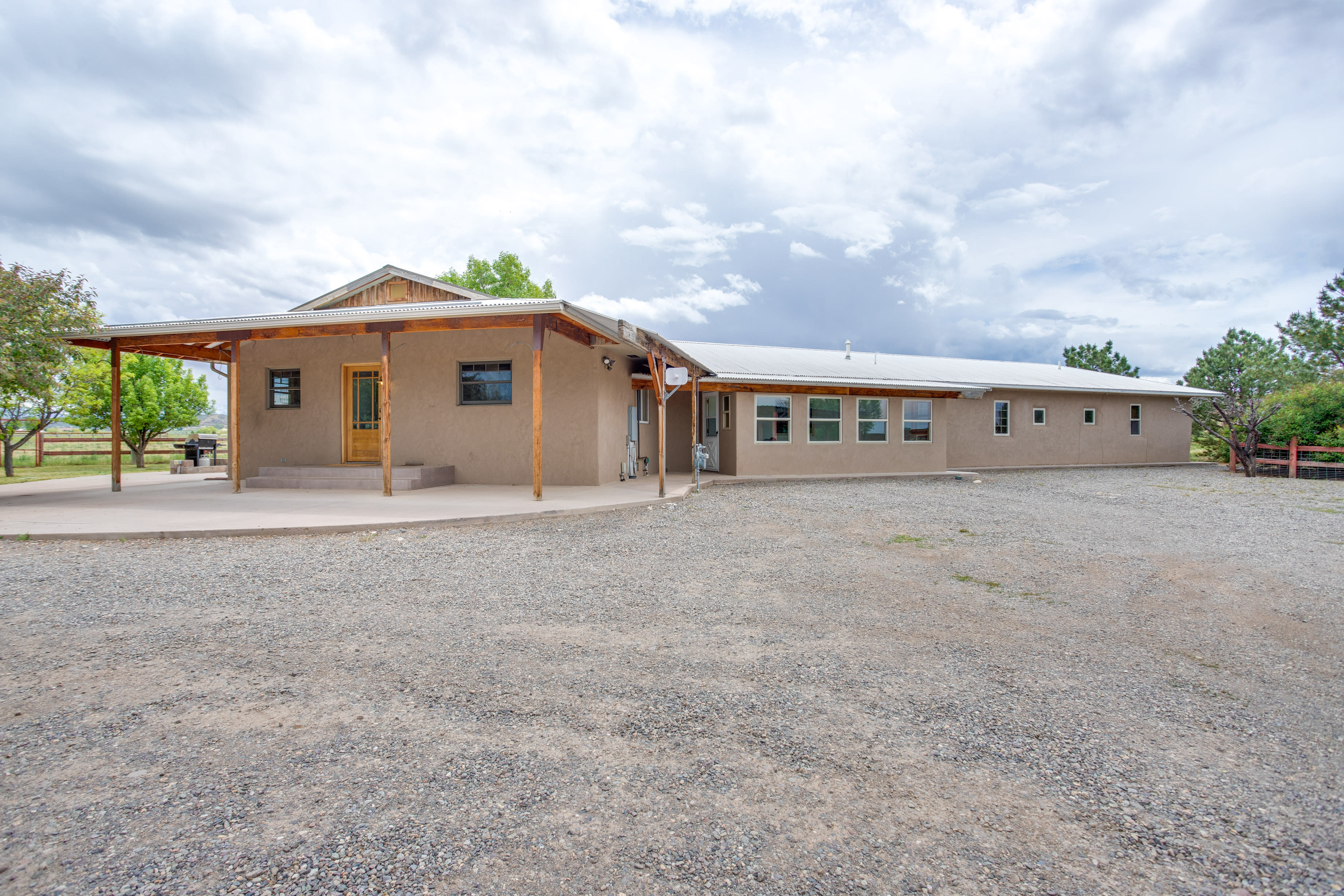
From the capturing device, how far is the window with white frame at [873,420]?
15484 millimetres

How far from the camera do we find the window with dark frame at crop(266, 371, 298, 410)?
454 inches

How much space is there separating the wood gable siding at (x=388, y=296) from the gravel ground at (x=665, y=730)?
8514mm

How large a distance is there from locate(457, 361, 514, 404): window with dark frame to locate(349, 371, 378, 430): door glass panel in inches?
70.6

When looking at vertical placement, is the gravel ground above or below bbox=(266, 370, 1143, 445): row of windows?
below

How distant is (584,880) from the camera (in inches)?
60.1

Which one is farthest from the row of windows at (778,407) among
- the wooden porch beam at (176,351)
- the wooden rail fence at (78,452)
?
the wooden rail fence at (78,452)

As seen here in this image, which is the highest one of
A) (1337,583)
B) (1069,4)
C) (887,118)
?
(887,118)

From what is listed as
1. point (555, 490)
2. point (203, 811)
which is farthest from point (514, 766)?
point (555, 490)

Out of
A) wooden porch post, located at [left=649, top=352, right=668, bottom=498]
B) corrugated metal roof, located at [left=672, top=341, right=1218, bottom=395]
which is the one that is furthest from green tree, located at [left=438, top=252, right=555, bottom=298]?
wooden porch post, located at [left=649, top=352, right=668, bottom=498]

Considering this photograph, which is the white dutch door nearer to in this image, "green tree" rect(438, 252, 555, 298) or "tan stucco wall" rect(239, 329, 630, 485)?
"tan stucco wall" rect(239, 329, 630, 485)

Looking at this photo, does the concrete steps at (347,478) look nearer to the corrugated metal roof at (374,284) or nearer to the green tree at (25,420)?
the corrugated metal roof at (374,284)

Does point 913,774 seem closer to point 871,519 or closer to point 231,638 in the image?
point 231,638

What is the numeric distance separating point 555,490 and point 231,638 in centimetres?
673

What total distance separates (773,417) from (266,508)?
34.4 ft
